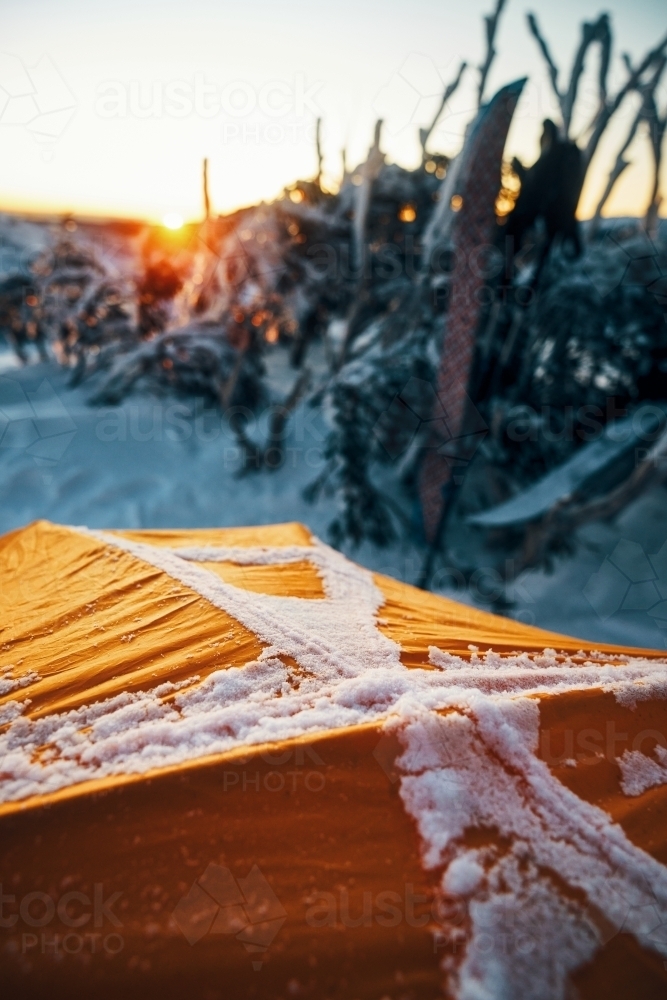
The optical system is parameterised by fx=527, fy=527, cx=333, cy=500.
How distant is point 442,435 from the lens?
12.2 feet

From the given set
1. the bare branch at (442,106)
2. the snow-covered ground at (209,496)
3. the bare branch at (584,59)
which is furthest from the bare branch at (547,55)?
the snow-covered ground at (209,496)

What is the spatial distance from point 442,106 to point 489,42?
657 millimetres

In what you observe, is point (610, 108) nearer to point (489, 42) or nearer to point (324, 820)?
point (489, 42)

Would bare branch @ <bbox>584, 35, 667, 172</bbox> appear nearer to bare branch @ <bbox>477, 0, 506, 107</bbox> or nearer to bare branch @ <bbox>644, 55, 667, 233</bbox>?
bare branch @ <bbox>644, 55, 667, 233</bbox>

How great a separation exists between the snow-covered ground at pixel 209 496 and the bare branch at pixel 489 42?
112 inches

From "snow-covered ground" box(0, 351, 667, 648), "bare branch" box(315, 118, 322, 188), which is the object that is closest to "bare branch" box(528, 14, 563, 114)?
"bare branch" box(315, 118, 322, 188)

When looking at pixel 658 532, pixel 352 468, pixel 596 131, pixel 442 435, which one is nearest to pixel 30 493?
pixel 352 468

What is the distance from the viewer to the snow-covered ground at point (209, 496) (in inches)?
137

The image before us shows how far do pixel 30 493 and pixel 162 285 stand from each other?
3.21 m

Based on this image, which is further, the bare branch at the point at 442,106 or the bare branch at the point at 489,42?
the bare branch at the point at 442,106

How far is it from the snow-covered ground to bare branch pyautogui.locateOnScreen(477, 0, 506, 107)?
2854mm

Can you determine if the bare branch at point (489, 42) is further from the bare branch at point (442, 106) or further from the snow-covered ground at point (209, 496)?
the snow-covered ground at point (209, 496)

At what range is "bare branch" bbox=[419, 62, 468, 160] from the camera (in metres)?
4.16

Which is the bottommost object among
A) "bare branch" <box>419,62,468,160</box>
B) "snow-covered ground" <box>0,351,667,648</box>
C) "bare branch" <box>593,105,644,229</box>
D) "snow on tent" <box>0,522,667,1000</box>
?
"snow-covered ground" <box>0,351,667,648</box>
